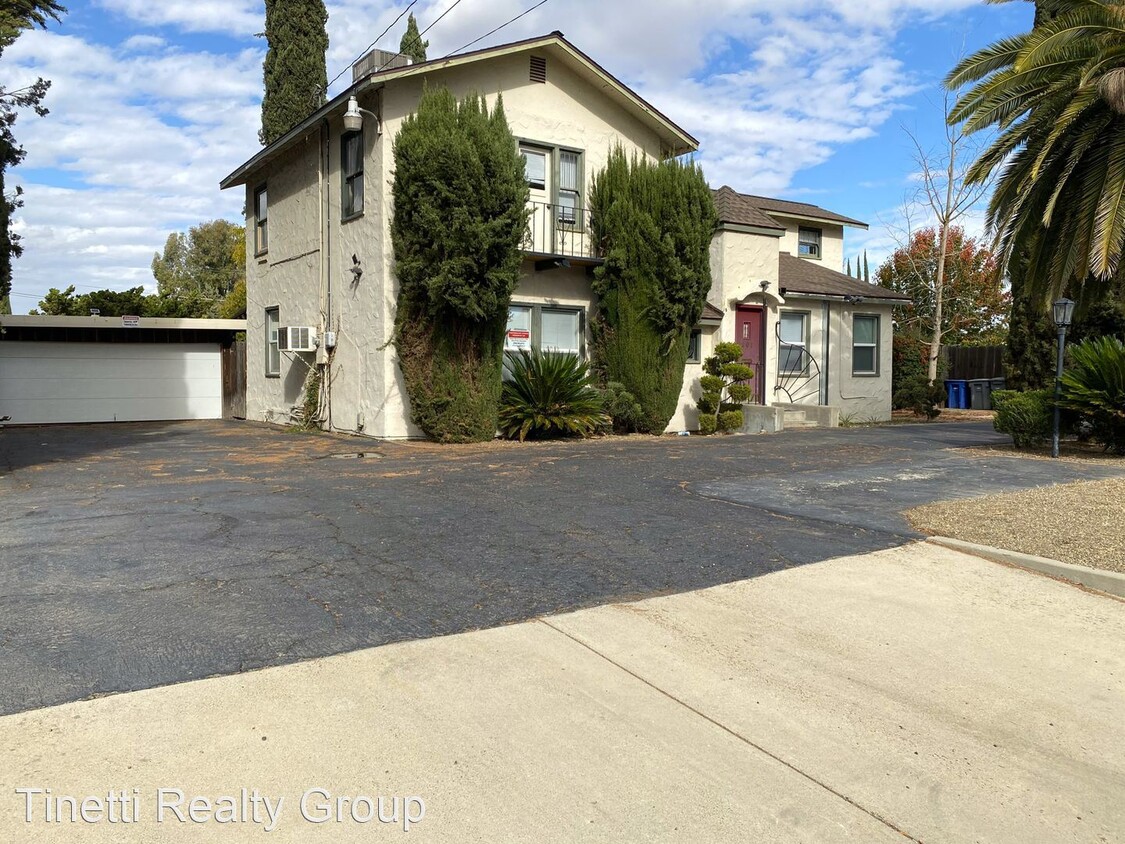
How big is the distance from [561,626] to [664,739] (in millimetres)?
1412

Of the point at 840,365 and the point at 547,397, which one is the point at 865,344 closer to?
the point at 840,365

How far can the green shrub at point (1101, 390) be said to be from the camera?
1184cm

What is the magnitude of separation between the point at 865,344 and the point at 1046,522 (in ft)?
47.8

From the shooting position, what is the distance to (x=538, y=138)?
631 inches

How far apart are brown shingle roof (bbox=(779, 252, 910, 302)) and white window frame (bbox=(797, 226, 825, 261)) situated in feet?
6.80

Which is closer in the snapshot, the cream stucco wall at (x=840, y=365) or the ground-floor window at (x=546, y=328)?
the ground-floor window at (x=546, y=328)

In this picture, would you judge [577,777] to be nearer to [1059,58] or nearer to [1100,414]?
[1100,414]

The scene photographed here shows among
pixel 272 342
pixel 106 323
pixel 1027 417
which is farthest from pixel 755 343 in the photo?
pixel 106 323

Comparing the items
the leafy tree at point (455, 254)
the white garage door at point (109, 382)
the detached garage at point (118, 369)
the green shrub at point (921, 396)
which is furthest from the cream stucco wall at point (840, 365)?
the white garage door at point (109, 382)

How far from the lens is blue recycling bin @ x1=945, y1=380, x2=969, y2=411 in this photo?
27359 millimetres

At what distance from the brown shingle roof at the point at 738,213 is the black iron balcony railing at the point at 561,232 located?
9.65 ft

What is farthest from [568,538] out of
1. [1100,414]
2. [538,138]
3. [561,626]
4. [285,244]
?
[285,244]

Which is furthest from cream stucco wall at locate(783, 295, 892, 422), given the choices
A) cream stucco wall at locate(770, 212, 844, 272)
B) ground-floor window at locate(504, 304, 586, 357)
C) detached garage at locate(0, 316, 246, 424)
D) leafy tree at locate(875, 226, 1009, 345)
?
detached garage at locate(0, 316, 246, 424)

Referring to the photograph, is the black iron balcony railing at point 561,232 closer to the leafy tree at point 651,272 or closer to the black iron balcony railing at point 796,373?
the leafy tree at point 651,272
